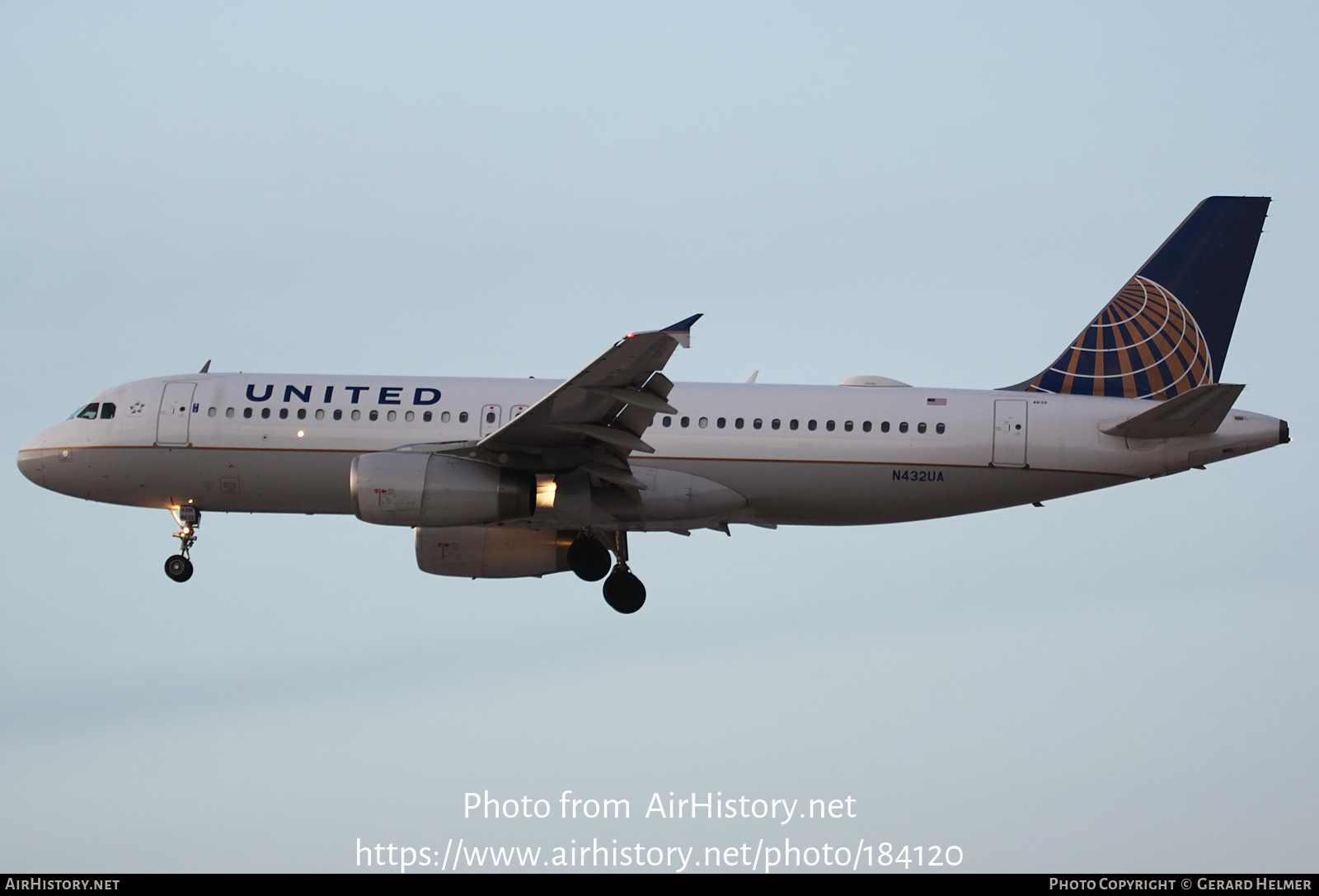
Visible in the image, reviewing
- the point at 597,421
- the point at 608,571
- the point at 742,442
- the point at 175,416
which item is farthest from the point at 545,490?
the point at 175,416

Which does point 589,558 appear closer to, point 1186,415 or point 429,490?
point 429,490

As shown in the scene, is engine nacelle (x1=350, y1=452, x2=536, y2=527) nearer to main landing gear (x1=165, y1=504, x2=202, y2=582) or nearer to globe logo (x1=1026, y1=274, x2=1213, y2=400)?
main landing gear (x1=165, y1=504, x2=202, y2=582)

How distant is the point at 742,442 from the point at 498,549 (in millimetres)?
6093

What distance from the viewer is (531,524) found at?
1239 inches

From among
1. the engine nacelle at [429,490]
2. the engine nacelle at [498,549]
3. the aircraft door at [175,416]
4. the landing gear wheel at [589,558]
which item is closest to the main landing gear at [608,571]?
the landing gear wheel at [589,558]

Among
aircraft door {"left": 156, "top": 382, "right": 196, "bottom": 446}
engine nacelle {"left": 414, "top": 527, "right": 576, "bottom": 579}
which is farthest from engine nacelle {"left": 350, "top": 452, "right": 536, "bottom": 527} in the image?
aircraft door {"left": 156, "top": 382, "right": 196, "bottom": 446}

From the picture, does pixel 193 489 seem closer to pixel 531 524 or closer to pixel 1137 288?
pixel 531 524

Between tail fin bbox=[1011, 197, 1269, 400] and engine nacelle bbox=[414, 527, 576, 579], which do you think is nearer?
tail fin bbox=[1011, 197, 1269, 400]

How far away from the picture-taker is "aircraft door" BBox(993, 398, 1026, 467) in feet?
103

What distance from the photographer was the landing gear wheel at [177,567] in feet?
112

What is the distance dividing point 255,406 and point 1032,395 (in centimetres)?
1503

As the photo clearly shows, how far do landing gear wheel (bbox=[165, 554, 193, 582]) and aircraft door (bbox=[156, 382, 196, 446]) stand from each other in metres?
2.48

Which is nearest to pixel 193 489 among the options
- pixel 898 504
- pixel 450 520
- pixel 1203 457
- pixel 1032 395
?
pixel 450 520

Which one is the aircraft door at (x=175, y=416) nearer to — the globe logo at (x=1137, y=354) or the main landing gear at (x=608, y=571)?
the main landing gear at (x=608, y=571)
